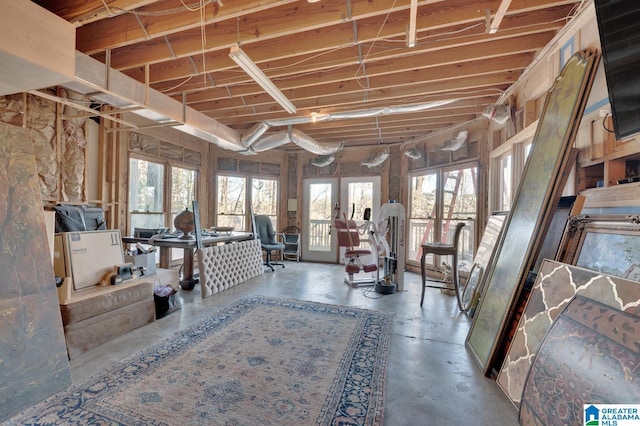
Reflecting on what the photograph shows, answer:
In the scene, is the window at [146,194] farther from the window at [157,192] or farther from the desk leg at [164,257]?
the desk leg at [164,257]

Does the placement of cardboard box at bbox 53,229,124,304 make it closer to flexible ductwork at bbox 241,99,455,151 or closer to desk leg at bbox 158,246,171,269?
desk leg at bbox 158,246,171,269

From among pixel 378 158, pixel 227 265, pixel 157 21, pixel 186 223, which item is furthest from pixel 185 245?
pixel 378 158

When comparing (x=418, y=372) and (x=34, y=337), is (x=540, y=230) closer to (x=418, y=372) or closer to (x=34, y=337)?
(x=418, y=372)

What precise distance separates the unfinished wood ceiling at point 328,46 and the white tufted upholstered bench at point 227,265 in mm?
2296

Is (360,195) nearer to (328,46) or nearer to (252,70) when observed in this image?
(328,46)

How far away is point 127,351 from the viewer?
7.88ft

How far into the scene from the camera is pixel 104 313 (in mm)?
2568

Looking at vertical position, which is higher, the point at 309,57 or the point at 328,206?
the point at 309,57

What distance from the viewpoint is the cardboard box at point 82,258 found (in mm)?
2541

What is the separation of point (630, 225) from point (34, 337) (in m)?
3.81

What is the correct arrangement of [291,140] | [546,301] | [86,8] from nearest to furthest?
[546,301] → [86,8] → [291,140]

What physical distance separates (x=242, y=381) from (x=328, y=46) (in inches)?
120

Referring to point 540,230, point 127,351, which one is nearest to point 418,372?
point 540,230

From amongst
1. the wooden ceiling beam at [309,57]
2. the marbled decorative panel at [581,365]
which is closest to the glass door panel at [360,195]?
the wooden ceiling beam at [309,57]
